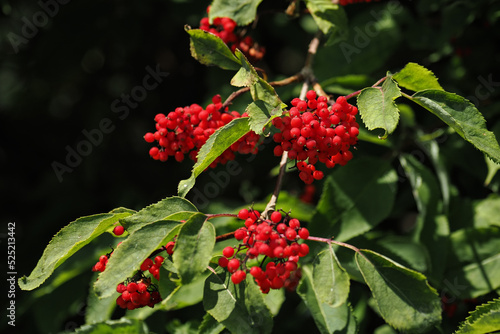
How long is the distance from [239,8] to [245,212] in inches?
37.5

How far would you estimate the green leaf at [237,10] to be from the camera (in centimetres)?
197

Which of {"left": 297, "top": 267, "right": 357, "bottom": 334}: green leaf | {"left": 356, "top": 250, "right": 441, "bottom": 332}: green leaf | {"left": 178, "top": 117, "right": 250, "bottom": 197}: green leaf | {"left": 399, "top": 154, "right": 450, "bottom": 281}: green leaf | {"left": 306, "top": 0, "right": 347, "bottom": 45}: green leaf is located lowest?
{"left": 399, "top": 154, "right": 450, "bottom": 281}: green leaf

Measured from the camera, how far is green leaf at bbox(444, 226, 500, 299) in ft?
6.87

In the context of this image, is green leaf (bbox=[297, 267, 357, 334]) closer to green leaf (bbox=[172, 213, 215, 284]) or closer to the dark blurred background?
green leaf (bbox=[172, 213, 215, 284])

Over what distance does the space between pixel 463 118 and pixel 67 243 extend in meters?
1.38

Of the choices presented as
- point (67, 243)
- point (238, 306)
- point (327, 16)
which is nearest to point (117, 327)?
point (67, 243)

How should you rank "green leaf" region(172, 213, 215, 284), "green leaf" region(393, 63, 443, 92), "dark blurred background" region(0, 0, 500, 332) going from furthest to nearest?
"dark blurred background" region(0, 0, 500, 332), "green leaf" region(393, 63, 443, 92), "green leaf" region(172, 213, 215, 284)

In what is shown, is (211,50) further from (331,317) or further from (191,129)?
(331,317)

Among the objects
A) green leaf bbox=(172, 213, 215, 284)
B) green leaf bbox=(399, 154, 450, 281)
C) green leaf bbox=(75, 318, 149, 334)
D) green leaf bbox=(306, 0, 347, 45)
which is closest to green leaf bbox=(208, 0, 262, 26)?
green leaf bbox=(306, 0, 347, 45)

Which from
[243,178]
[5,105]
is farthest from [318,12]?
[5,105]

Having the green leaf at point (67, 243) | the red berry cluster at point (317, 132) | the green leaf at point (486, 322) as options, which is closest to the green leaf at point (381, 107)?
the red berry cluster at point (317, 132)

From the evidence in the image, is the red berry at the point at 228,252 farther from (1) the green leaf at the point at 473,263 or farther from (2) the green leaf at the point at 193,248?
(1) the green leaf at the point at 473,263

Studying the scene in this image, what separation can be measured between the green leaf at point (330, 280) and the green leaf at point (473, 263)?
880 millimetres

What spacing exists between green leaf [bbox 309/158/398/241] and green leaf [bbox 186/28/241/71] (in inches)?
30.4
